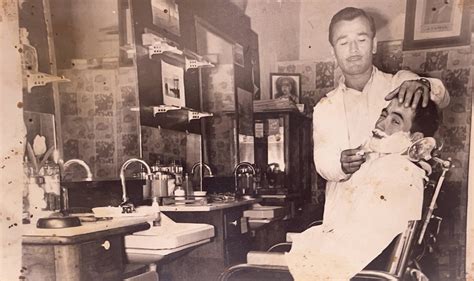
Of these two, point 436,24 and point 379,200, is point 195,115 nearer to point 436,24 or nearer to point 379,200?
point 379,200

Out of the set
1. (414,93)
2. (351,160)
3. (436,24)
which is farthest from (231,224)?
(436,24)

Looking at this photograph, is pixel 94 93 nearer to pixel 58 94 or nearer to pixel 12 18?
pixel 58 94

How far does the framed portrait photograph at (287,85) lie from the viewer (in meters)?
1.89

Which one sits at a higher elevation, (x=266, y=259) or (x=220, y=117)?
(x=220, y=117)

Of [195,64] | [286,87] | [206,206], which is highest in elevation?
[195,64]

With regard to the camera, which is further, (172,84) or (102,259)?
(172,84)

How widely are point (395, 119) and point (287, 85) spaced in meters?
0.44

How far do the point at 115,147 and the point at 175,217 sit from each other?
0.39 m

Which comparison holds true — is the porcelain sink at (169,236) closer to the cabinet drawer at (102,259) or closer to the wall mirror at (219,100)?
the cabinet drawer at (102,259)

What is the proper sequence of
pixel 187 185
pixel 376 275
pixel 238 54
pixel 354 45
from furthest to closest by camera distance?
pixel 187 185
pixel 238 54
pixel 354 45
pixel 376 275

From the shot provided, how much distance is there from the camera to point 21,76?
192cm

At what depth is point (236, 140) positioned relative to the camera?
1.99 meters

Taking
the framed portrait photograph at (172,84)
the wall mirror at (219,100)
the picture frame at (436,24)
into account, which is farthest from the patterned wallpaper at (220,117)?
the picture frame at (436,24)

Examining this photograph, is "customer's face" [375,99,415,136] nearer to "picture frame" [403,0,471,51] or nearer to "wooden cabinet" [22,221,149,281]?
"picture frame" [403,0,471,51]
